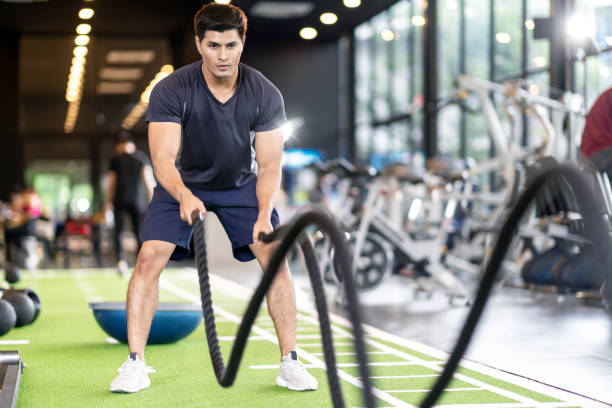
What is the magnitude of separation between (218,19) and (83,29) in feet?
29.1

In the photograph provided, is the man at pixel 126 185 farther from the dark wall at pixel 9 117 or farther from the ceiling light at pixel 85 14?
the dark wall at pixel 9 117

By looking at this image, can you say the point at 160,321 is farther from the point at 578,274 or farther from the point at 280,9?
the point at 578,274

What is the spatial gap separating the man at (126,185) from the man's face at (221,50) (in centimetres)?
587

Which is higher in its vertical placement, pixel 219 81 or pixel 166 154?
pixel 219 81

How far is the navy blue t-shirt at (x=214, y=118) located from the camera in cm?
303

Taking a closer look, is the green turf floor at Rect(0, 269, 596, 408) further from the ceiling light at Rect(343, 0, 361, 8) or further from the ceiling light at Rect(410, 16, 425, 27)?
the ceiling light at Rect(410, 16, 425, 27)

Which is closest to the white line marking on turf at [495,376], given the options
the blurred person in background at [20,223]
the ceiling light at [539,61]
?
the ceiling light at [539,61]

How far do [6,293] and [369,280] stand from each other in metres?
2.96

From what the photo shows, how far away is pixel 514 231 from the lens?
5.62 ft

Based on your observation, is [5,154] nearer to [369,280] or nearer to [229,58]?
[369,280]

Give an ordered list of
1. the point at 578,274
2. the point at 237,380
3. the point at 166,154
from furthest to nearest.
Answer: the point at 578,274
the point at 237,380
the point at 166,154

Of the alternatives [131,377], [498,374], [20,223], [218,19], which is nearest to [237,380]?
[131,377]

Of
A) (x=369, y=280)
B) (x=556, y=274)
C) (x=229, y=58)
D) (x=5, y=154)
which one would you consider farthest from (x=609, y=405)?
(x=5, y=154)

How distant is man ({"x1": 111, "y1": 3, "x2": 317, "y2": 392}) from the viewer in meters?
3.00
